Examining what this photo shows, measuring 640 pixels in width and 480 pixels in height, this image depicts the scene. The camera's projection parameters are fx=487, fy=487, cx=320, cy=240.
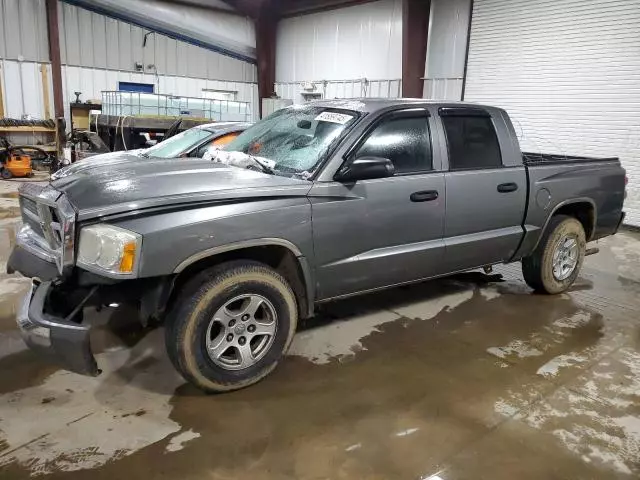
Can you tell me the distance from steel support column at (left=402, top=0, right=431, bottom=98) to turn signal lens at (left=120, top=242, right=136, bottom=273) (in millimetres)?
11070

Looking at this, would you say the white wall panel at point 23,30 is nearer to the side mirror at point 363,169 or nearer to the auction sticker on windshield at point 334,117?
the auction sticker on windshield at point 334,117

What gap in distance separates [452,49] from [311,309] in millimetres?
10287

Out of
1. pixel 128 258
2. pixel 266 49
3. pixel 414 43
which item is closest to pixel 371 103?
pixel 128 258

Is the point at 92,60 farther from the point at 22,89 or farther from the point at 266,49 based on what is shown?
the point at 266,49

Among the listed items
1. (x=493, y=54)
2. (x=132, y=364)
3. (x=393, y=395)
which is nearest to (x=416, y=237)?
(x=393, y=395)

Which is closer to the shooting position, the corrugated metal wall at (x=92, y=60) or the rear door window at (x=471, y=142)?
the rear door window at (x=471, y=142)

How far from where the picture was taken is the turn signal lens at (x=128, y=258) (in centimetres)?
236

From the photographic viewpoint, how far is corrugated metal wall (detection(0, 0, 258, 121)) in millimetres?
13250

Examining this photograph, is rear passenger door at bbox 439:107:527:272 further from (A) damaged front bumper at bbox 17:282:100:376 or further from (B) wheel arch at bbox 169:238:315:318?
(A) damaged front bumper at bbox 17:282:100:376

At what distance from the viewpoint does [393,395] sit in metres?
2.93

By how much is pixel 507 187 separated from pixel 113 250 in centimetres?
301

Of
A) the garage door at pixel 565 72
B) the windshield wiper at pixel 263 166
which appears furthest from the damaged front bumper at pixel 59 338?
the garage door at pixel 565 72

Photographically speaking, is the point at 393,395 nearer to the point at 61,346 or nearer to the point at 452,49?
the point at 61,346

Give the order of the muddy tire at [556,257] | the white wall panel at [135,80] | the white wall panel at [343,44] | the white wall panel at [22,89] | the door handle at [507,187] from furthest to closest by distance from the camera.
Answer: the white wall panel at [135,80]
the white wall panel at [343,44]
the white wall panel at [22,89]
the muddy tire at [556,257]
the door handle at [507,187]
